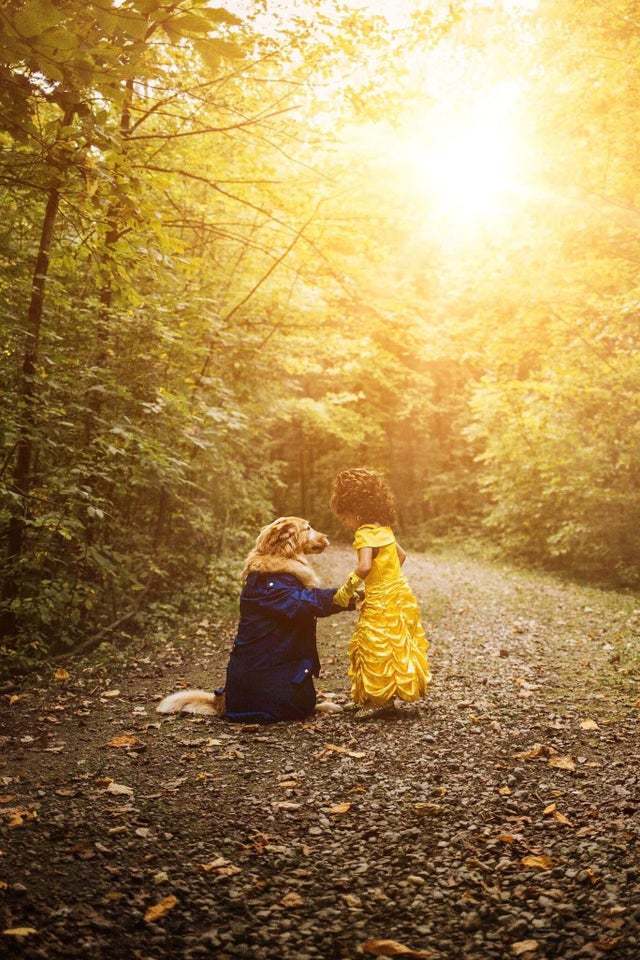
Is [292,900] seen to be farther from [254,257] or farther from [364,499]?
[254,257]

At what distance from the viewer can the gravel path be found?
9.11ft

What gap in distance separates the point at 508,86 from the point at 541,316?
3.80 meters

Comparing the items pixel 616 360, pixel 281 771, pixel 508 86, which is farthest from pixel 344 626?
pixel 508 86

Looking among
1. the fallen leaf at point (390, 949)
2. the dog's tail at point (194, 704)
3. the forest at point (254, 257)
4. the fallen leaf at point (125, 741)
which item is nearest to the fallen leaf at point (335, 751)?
the dog's tail at point (194, 704)

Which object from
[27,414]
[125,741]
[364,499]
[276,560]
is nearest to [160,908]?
[125,741]

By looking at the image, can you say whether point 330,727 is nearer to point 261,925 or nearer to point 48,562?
point 261,925

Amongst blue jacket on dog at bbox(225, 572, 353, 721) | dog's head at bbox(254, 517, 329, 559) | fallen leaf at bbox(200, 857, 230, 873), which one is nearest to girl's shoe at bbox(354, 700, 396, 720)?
blue jacket on dog at bbox(225, 572, 353, 721)

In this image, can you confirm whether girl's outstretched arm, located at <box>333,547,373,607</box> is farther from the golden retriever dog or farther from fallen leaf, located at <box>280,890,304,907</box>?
fallen leaf, located at <box>280,890,304,907</box>

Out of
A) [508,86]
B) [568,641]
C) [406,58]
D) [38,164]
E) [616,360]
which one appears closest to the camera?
[38,164]

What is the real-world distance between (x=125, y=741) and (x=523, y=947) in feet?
11.0

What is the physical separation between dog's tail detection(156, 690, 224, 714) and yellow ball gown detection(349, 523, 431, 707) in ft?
3.70

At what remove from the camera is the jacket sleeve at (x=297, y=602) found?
18.3ft

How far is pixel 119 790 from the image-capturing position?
167 inches

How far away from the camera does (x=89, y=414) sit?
7406 millimetres
